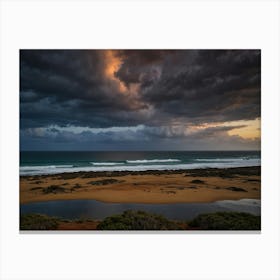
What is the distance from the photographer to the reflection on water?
11.7 feet

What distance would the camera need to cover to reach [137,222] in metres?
3.47

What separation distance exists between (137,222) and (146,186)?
0.54 m

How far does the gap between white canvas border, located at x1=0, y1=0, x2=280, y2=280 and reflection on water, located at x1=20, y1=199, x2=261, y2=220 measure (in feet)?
0.71

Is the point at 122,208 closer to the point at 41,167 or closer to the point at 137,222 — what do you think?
the point at 137,222

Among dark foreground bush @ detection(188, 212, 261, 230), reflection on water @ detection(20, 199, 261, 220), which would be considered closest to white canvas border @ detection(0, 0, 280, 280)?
dark foreground bush @ detection(188, 212, 261, 230)

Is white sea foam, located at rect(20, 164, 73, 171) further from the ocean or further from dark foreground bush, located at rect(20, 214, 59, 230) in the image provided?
dark foreground bush, located at rect(20, 214, 59, 230)

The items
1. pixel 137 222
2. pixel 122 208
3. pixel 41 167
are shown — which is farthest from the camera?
pixel 41 167
